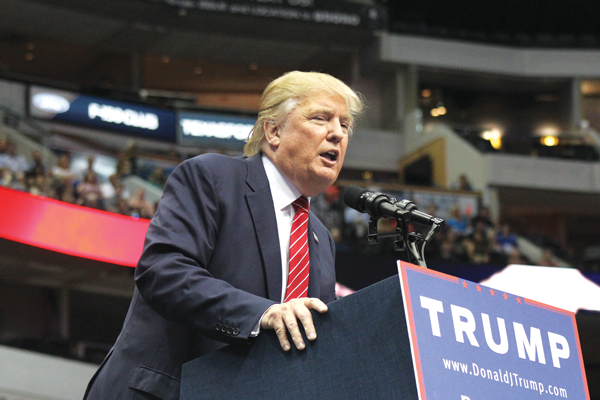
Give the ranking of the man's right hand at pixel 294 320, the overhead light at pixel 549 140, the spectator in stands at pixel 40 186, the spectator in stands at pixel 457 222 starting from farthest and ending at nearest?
the overhead light at pixel 549 140 → the spectator in stands at pixel 457 222 → the spectator in stands at pixel 40 186 → the man's right hand at pixel 294 320

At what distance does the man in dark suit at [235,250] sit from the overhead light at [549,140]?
53.9 ft

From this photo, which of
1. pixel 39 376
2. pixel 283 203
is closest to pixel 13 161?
pixel 39 376

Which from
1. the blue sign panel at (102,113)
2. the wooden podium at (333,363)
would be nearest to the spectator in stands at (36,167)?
the blue sign panel at (102,113)

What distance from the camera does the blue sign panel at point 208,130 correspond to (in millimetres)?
16141

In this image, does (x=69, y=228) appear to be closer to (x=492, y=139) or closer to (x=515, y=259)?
(x=515, y=259)

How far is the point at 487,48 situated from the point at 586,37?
3.08 m

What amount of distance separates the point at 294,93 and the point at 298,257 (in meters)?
0.42

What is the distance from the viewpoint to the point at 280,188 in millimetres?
1852

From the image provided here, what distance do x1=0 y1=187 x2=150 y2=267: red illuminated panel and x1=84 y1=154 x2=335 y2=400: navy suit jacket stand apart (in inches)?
220

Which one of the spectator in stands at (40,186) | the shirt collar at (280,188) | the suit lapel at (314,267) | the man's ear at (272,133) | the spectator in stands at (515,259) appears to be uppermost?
the spectator in stands at (40,186)

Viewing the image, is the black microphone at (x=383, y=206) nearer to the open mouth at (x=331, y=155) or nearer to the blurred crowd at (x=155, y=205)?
the open mouth at (x=331, y=155)

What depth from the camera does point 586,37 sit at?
66.4 feet

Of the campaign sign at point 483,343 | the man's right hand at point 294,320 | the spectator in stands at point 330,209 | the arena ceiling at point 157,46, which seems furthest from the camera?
the arena ceiling at point 157,46

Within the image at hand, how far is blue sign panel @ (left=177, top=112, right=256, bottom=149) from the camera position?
1614 cm
